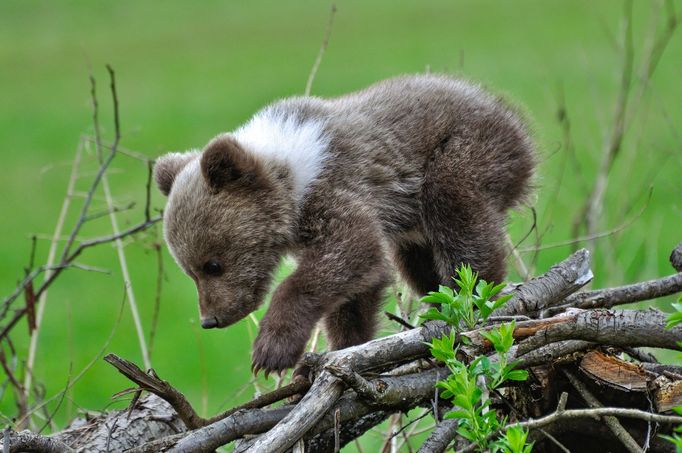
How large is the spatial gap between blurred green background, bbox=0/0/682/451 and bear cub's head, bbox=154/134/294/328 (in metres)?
0.67

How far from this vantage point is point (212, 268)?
4.12 meters

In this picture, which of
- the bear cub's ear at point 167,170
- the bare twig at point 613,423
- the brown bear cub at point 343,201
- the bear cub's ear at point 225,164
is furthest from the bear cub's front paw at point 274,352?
the bare twig at point 613,423

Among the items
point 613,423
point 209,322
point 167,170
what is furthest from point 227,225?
point 613,423

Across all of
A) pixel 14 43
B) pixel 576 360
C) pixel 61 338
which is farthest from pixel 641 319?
pixel 14 43

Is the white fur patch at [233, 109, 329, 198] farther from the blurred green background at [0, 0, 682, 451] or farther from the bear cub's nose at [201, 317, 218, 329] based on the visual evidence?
the blurred green background at [0, 0, 682, 451]

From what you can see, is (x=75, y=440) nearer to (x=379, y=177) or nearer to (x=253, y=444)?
(x=253, y=444)

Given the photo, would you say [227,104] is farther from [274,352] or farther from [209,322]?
[274,352]

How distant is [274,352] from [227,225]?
598 millimetres

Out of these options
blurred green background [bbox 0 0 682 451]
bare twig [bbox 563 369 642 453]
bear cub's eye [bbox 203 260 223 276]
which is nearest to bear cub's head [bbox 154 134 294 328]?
bear cub's eye [bbox 203 260 223 276]

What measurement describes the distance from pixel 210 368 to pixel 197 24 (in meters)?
13.1

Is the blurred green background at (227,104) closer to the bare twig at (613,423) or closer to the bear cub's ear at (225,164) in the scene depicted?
the bear cub's ear at (225,164)

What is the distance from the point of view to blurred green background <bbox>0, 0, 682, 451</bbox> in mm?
7352

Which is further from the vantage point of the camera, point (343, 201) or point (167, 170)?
point (167, 170)

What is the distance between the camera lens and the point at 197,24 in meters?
20.3
